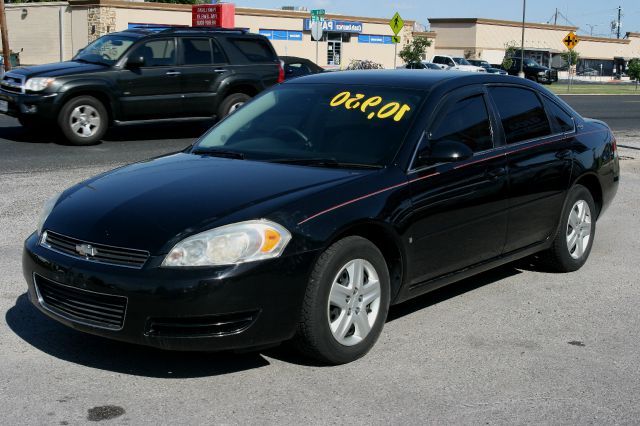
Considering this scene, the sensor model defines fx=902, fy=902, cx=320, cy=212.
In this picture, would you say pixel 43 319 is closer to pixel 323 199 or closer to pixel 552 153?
pixel 323 199

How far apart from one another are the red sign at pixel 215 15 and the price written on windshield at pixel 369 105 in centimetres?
2562

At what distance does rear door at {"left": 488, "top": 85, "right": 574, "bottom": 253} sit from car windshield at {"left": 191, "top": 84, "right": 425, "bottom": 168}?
0.89 m

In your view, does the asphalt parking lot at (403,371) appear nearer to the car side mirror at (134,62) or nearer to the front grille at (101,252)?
the front grille at (101,252)

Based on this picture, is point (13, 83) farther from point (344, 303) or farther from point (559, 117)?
point (344, 303)

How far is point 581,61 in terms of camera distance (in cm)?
9038

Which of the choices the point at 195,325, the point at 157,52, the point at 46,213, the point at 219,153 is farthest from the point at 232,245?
the point at 157,52

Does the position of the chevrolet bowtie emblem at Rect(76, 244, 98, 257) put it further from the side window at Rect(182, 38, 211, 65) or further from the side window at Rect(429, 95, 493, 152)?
the side window at Rect(182, 38, 211, 65)

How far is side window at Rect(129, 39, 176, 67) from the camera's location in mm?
14984

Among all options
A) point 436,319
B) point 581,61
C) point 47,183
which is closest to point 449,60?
point 581,61

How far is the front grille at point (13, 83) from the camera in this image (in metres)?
14.1

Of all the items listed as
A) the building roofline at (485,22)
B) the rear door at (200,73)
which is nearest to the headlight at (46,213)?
the rear door at (200,73)

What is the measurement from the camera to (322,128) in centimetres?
564

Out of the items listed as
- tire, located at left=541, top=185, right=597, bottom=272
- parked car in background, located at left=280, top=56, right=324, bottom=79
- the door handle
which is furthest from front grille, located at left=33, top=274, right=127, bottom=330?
parked car in background, located at left=280, top=56, right=324, bottom=79

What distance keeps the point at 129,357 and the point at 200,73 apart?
11.1m
